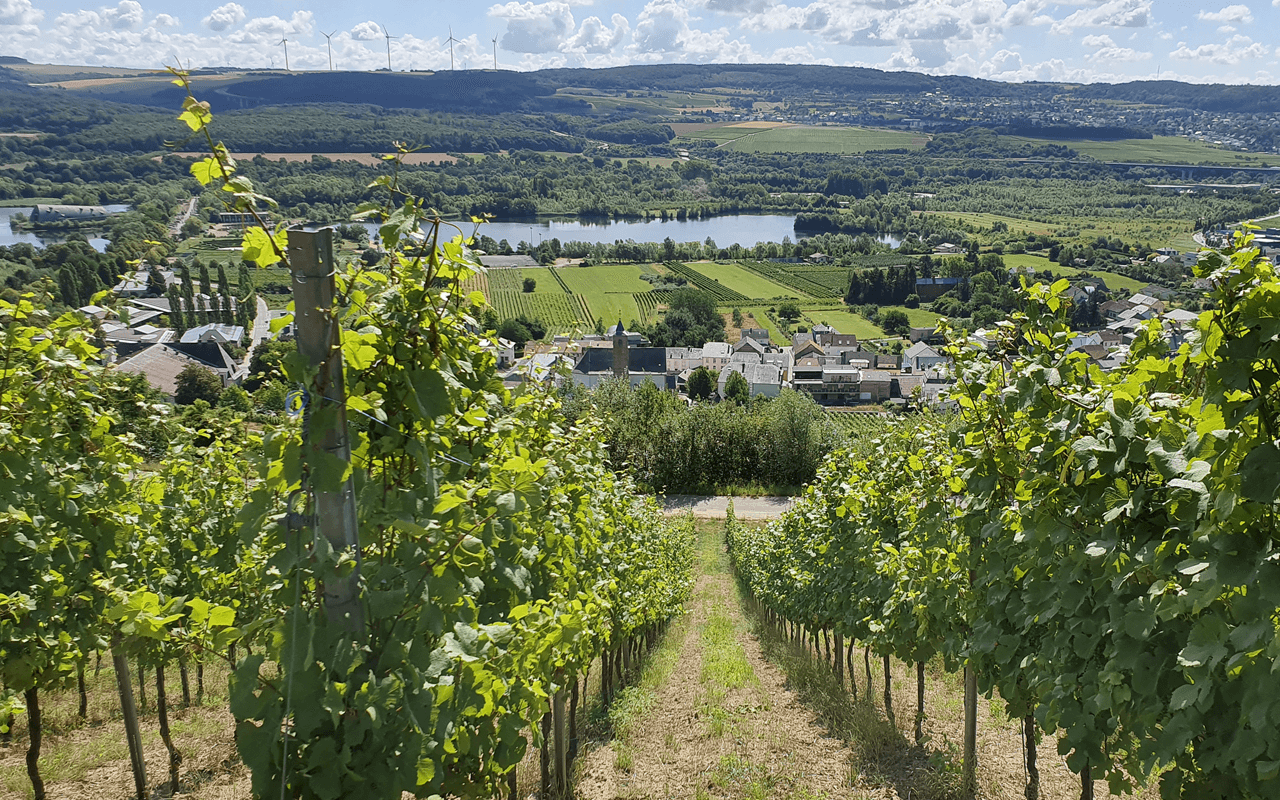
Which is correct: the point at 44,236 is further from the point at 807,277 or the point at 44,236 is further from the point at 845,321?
the point at 807,277

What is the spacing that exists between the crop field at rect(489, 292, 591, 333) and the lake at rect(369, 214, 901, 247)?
44409 mm

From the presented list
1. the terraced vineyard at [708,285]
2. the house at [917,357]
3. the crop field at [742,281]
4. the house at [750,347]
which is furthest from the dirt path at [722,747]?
the crop field at [742,281]

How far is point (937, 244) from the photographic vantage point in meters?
144

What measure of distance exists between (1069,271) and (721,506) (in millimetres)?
91313

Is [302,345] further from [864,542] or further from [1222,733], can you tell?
[864,542]

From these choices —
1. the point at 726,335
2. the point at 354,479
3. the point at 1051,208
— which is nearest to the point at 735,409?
the point at 354,479

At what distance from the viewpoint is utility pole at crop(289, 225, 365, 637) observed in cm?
255

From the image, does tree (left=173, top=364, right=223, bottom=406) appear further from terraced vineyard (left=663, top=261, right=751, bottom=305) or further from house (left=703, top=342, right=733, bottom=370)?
terraced vineyard (left=663, top=261, right=751, bottom=305)

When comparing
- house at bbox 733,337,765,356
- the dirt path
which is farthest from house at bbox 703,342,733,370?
the dirt path

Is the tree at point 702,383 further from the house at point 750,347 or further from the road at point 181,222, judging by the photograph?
the road at point 181,222

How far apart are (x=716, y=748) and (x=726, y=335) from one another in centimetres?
8766

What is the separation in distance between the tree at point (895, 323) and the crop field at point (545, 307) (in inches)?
1434

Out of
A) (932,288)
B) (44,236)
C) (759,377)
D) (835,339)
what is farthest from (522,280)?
(932,288)

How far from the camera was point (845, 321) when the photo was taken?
97938 millimetres
